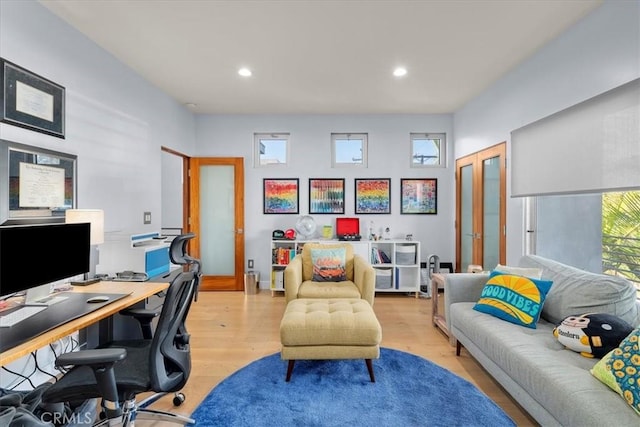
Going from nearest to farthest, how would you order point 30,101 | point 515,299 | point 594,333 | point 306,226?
point 594,333 < point 30,101 < point 515,299 < point 306,226

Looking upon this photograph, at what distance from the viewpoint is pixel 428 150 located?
15.6ft

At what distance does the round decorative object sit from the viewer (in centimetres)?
454

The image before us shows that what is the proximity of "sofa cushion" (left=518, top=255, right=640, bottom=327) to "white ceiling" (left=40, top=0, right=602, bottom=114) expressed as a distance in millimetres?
1933

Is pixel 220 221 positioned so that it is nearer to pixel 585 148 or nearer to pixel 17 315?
pixel 17 315

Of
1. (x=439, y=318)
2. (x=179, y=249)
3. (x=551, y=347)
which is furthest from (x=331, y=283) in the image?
(x=551, y=347)

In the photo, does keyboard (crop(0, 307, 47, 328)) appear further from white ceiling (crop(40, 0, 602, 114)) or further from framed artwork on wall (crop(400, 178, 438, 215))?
framed artwork on wall (crop(400, 178, 438, 215))

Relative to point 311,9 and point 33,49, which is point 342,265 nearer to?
point 311,9

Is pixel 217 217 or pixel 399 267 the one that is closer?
pixel 399 267

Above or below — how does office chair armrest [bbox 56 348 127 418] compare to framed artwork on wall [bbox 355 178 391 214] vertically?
below

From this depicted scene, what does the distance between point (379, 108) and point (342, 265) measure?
2.37 m

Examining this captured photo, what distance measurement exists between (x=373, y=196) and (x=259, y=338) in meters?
2.69

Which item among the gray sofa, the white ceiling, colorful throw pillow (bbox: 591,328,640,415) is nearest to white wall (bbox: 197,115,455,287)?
the white ceiling

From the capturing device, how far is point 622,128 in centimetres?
200

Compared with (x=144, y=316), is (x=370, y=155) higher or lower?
higher
